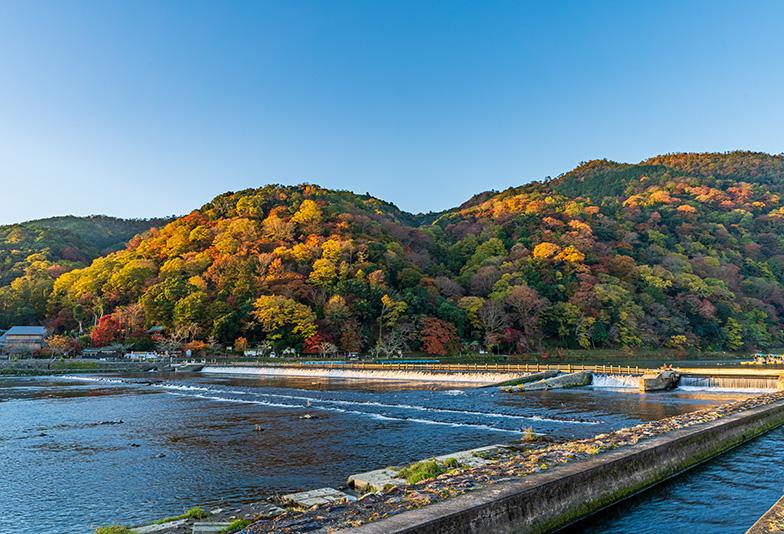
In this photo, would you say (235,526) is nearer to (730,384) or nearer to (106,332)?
(730,384)

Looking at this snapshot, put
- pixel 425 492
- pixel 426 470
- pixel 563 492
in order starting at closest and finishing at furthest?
pixel 425 492, pixel 563 492, pixel 426 470

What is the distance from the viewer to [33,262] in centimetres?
8669

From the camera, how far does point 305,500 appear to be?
370 inches

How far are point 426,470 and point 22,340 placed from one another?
68877mm

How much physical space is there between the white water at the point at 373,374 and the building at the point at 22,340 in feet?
85.4

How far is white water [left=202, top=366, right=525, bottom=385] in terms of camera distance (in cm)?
3475

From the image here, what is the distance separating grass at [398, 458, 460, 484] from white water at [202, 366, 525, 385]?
23.2 m

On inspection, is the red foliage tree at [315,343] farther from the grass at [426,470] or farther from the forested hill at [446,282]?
the grass at [426,470]

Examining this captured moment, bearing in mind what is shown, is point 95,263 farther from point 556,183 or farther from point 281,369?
point 556,183

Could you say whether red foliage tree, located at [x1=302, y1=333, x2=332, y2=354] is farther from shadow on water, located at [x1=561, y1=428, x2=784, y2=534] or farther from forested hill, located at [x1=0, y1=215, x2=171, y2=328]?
shadow on water, located at [x1=561, y1=428, x2=784, y2=534]

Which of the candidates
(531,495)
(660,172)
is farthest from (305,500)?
(660,172)

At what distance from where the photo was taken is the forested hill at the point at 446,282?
63219 millimetres

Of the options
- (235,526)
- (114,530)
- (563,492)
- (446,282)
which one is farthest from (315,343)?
(563,492)

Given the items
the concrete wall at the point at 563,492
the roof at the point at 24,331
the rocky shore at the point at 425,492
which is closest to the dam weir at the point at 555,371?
the concrete wall at the point at 563,492
